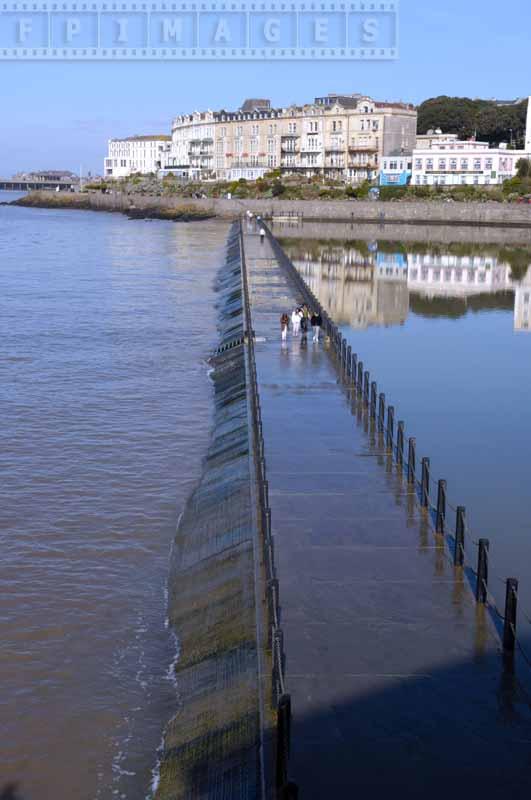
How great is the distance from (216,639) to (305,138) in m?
126

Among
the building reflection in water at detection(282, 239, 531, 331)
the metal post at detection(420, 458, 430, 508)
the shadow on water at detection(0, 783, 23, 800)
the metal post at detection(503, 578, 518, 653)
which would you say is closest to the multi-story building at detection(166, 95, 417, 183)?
the building reflection in water at detection(282, 239, 531, 331)

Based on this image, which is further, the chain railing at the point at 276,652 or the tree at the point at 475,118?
the tree at the point at 475,118

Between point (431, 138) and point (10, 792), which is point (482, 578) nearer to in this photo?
point (10, 792)

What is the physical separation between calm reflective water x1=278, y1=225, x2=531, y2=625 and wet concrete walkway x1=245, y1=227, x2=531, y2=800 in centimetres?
141

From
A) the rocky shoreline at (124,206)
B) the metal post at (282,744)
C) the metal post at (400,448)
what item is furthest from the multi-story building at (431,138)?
the metal post at (282,744)

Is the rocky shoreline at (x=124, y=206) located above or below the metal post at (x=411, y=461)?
above

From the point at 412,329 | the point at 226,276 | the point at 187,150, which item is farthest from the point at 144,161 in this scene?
the point at 412,329

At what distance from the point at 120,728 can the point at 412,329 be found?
79.0ft

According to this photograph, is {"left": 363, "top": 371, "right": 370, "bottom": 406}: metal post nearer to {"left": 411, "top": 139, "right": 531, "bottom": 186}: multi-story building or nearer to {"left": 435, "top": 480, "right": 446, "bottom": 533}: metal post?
{"left": 435, "top": 480, "right": 446, "bottom": 533}: metal post

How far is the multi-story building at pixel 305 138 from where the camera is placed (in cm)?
12312

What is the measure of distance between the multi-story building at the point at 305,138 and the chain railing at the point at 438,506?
10430 centimetres

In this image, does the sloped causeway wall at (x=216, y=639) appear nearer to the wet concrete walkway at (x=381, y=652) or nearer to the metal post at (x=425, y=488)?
the wet concrete walkway at (x=381, y=652)

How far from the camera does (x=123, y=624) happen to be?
1127 centimetres

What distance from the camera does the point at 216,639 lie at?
9867 millimetres
